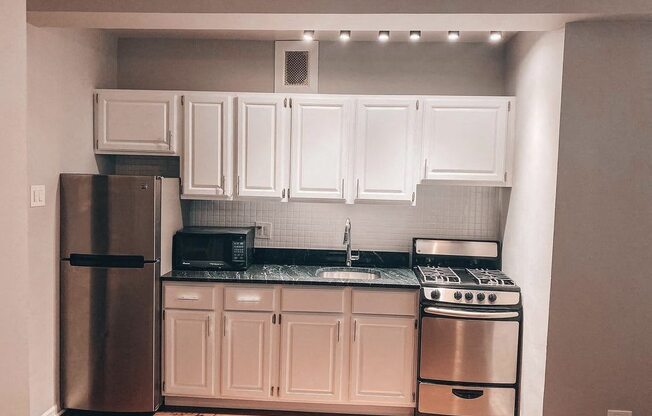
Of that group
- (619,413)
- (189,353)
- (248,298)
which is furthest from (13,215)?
(619,413)

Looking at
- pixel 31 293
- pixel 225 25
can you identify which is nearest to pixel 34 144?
pixel 31 293

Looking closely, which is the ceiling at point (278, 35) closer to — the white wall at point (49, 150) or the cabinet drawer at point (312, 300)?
the white wall at point (49, 150)

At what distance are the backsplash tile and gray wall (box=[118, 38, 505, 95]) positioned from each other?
80cm

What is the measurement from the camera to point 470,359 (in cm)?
297

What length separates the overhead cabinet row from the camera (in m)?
3.25

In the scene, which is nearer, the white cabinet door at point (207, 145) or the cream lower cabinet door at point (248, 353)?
the cream lower cabinet door at point (248, 353)

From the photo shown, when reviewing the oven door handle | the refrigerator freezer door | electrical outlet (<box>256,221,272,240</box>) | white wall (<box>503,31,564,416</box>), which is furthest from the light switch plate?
white wall (<box>503,31,564,416</box>)

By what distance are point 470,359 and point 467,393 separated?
8.9 inches

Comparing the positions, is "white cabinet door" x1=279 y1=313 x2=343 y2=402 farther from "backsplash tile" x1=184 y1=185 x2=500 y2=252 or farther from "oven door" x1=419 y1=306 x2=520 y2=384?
"backsplash tile" x1=184 y1=185 x2=500 y2=252

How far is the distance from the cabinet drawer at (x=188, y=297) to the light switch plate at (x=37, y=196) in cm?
88

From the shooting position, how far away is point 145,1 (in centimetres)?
243

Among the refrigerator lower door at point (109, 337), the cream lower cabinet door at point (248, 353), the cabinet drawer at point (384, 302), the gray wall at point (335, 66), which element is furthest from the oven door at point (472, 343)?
the refrigerator lower door at point (109, 337)

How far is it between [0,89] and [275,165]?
2.24 meters

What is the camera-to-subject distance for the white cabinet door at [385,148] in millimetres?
3260
